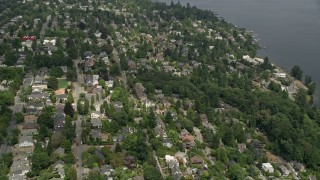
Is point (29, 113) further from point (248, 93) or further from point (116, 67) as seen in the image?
point (248, 93)

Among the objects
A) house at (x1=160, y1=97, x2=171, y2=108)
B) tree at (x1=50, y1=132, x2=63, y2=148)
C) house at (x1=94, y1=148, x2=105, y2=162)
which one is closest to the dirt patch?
house at (x1=160, y1=97, x2=171, y2=108)

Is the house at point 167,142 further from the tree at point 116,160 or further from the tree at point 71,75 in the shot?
the tree at point 71,75

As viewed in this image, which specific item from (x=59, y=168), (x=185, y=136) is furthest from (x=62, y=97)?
(x=185, y=136)

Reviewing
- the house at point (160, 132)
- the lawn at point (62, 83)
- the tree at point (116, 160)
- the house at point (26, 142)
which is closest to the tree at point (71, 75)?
the lawn at point (62, 83)

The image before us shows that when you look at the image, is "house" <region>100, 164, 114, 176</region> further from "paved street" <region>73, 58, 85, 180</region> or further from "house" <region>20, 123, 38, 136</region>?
"house" <region>20, 123, 38, 136</region>

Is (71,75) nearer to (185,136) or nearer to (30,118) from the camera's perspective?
(30,118)

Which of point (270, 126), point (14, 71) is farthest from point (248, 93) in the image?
point (14, 71)
